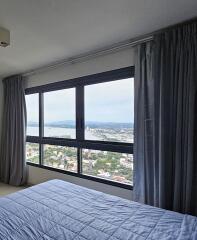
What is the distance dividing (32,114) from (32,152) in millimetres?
809

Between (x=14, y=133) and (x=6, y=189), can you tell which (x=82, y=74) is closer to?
(x=14, y=133)

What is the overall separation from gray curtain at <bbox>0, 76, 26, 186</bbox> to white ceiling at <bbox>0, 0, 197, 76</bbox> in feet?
4.30

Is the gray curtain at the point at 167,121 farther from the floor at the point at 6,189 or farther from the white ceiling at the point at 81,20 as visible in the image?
the floor at the point at 6,189

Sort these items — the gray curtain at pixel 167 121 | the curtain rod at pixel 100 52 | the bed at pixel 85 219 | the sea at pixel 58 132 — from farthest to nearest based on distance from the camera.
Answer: the sea at pixel 58 132, the curtain rod at pixel 100 52, the gray curtain at pixel 167 121, the bed at pixel 85 219

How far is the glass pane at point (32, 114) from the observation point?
12.2 feet

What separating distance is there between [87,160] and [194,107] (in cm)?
183

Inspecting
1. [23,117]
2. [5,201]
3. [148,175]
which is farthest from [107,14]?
[23,117]

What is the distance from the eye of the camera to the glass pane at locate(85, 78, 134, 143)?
2.49 m

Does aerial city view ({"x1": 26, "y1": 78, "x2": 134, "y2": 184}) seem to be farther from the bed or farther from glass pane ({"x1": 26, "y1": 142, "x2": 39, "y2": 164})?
the bed

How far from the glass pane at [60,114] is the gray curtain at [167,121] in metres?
1.32

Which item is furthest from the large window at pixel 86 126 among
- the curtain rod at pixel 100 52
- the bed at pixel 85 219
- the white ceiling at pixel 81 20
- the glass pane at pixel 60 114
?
the bed at pixel 85 219

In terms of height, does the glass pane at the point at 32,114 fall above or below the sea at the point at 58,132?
above

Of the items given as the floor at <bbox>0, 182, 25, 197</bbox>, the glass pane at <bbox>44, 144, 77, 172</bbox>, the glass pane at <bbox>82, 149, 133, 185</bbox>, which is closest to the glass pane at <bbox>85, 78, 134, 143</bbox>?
the glass pane at <bbox>82, 149, 133, 185</bbox>

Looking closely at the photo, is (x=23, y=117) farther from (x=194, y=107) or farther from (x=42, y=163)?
(x=194, y=107)
